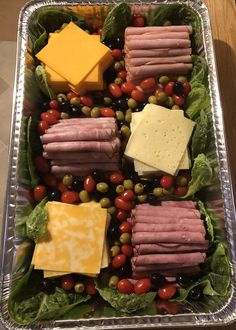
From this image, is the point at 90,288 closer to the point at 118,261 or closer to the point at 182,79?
the point at 118,261

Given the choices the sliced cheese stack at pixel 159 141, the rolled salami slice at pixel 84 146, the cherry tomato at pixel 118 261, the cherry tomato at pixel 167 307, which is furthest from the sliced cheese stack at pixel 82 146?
the cherry tomato at pixel 167 307

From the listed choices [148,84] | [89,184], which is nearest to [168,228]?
[89,184]

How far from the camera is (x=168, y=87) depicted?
6.42 ft

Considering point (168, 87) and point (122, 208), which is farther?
point (168, 87)

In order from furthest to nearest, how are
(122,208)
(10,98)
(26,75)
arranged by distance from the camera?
(10,98) → (26,75) → (122,208)

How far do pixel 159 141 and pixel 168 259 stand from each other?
21.3 inches

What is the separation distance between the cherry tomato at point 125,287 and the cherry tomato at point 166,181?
46cm

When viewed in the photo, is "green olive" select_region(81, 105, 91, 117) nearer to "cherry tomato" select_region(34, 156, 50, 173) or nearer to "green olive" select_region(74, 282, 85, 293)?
"cherry tomato" select_region(34, 156, 50, 173)

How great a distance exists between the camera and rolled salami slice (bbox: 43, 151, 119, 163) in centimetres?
180

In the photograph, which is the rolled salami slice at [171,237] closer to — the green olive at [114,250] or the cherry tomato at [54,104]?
the green olive at [114,250]

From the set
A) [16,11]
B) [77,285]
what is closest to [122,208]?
[77,285]

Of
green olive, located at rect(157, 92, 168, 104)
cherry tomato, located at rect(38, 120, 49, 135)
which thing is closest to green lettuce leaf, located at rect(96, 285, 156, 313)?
cherry tomato, located at rect(38, 120, 49, 135)

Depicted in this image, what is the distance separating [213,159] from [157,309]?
712 millimetres

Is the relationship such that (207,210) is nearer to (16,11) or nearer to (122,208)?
(122,208)
